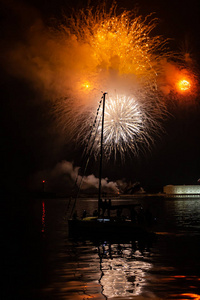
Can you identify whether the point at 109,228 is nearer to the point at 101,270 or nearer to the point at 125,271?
the point at 101,270

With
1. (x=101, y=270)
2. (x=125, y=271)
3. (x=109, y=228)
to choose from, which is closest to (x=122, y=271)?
(x=125, y=271)

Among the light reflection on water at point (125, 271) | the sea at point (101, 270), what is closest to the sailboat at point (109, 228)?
the sea at point (101, 270)

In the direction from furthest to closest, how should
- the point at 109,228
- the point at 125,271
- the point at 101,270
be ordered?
the point at 109,228 → the point at 101,270 → the point at 125,271

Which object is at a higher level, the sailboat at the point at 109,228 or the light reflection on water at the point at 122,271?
the sailboat at the point at 109,228

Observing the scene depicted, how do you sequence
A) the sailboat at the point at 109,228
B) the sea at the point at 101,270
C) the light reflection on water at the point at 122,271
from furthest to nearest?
the sailboat at the point at 109,228, the light reflection on water at the point at 122,271, the sea at the point at 101,270

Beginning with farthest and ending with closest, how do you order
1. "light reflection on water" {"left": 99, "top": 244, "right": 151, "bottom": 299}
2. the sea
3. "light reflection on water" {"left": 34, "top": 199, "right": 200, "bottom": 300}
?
"light reflection on water" {"left": 99, "top": 244, "right": 151, "bottom": 299} → the sea → "light reflection on water" {"left": 34, "top": 199, "right": 200, "bottom": 300}

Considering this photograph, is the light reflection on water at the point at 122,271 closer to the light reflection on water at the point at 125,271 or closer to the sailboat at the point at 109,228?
the light reflection on water at the point at 125,271

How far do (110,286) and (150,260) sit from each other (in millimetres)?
7448

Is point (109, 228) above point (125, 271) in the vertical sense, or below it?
above

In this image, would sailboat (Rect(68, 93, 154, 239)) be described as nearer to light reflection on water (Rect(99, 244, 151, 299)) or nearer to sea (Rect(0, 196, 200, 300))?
sea (Rect(0, 196, 200, 300))

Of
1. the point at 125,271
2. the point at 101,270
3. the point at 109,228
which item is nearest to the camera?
the point at 125,271

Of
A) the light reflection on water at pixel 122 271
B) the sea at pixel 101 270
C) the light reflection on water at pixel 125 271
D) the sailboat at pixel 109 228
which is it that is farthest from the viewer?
the sailboat at pixel 109 228

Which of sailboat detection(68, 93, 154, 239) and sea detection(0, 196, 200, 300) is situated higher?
sailboat detection(68, 93, 154, 239)

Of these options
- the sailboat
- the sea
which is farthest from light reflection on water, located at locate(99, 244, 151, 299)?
the sailboat
